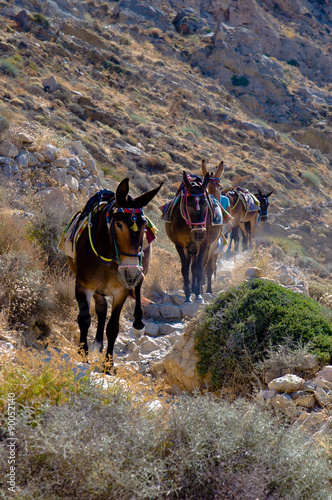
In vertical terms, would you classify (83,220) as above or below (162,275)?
above

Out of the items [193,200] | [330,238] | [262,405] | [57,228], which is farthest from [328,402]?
[330,238]

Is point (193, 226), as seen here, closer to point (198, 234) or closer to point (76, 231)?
point (198, 234)

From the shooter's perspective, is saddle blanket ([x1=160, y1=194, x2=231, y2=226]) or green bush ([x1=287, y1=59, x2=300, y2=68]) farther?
green bush ([x1=287, y1=59, x2=300, y2=68])

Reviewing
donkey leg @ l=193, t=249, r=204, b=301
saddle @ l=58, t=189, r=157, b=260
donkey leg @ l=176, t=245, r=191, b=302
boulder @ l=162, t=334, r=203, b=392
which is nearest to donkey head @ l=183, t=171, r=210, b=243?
donkey leg @ l=176, t=245, r=191, b=302

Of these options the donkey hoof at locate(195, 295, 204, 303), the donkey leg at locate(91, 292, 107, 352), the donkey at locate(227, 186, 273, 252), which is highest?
the donkey leg at locate(91, 292, 107, 352)

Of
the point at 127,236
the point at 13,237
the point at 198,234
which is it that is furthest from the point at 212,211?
the point at 127,236

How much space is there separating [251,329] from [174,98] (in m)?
32.6

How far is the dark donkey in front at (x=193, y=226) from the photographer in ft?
27.6

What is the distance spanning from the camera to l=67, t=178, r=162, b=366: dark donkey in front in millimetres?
4766

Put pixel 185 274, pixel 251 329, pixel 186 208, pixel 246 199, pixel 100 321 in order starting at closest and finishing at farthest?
pixel 251 329 → pixel 100 321 → pixel 186 208 → pixel 185 274 → pixel 246 199

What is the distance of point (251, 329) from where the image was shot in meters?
5.41

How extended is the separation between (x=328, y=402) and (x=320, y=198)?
32003 mm

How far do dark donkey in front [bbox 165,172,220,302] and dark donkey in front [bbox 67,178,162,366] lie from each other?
2839 mm

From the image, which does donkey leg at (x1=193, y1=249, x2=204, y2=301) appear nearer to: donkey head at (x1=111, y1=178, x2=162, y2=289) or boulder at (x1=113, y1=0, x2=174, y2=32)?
donkey head at (x1=111, y1=178, x2=162, y2=289)
